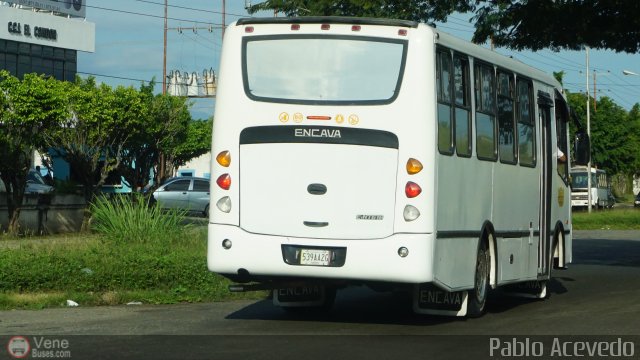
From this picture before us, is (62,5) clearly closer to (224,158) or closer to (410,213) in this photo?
(224,158)

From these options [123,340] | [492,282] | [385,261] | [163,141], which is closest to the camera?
[123,340]

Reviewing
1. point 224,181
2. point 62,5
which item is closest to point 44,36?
point 62,5

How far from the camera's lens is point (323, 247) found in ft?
38.3

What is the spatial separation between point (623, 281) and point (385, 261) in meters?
8.91

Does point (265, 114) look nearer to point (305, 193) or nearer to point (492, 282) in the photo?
point (305, 193)

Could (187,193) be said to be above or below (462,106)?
below

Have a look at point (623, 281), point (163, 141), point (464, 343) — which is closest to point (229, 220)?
point (464, 343)

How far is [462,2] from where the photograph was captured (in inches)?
895

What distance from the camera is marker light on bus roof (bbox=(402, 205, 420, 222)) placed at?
11484 millimetres

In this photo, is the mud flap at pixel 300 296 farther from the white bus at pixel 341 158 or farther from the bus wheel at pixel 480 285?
the bus wheel at pixel 480 285

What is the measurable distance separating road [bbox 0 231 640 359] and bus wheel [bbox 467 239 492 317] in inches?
9.6

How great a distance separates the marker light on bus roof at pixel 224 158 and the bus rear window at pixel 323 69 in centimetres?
65

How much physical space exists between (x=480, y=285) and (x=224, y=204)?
3.34m

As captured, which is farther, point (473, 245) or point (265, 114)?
point (473, 245)
